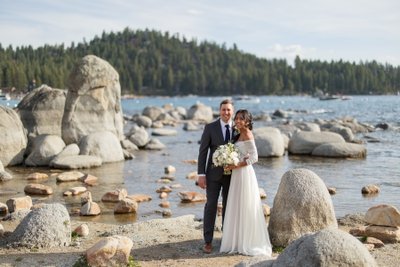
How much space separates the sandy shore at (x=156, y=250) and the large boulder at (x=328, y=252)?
1.51 meters

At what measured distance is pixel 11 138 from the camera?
22.3 meters

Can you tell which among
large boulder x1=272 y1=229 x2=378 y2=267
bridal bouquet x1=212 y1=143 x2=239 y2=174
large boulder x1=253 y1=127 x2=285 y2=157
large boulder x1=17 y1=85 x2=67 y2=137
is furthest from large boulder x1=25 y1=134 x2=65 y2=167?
large boulder x1=272 y1=229 x2=378 y2=267

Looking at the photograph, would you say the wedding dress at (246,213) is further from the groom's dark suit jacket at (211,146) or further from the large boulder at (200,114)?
the large boulder at (200,114)

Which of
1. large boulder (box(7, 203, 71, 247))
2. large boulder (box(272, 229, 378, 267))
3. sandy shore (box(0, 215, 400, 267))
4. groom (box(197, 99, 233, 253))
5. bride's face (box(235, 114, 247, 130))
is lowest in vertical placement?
sandy shore (box(0, 215, 400, 267))

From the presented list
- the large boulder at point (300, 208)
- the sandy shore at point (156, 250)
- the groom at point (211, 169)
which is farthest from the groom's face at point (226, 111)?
the sandy shore at point (156, 250)

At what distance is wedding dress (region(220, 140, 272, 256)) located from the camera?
9562 millimetres

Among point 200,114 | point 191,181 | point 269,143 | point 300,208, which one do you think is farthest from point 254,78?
point 300,208

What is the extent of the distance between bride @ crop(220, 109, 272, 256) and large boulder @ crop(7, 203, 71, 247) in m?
3.15

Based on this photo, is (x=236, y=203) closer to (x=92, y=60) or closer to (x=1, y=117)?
(x=1, y=117)

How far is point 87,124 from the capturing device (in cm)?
2572

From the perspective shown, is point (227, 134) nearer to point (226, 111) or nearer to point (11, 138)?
point (226, 111)

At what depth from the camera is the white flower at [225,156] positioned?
9.26 m

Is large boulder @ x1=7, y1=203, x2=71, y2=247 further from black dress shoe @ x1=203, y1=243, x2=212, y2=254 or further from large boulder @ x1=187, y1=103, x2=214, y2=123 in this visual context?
large boulder @ x1=187, y1=103, x2=214, y2=123

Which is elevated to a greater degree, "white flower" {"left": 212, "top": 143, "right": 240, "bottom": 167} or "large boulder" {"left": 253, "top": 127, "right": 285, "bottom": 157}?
"white flower" {"left": 212, "top": 143, "right": 240, "bottom": 167}
